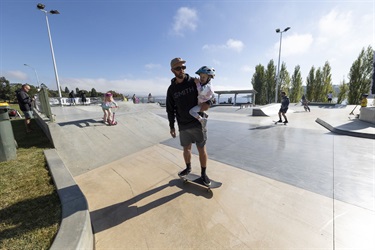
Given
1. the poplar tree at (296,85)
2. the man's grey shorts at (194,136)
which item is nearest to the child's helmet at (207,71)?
the man's grey shorts at (194,136)

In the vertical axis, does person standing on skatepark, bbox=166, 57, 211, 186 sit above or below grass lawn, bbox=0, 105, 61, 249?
above

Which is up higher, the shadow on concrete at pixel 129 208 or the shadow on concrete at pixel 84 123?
the shadow on concrete at pixel 84 123

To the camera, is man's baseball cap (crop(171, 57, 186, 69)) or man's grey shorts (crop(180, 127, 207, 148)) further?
man's grey shorts (crop(180, 127, 207, 148))

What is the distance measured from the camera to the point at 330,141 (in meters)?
5.00

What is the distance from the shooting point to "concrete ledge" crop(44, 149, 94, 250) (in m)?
1.43

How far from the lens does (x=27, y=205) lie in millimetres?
2070

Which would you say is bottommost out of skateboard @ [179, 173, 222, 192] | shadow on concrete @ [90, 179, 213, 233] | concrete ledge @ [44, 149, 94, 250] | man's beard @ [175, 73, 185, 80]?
shadow on concrete @ [90, 179, 213, 233]

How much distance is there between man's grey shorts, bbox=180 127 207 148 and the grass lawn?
6.31ft

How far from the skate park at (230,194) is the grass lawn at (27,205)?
0.38 m

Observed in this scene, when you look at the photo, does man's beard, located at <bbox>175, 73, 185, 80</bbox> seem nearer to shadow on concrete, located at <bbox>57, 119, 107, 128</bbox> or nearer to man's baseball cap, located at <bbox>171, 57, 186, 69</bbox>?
man's baseball cap, located at <bbox>171, 57, 186, 69</bbox>

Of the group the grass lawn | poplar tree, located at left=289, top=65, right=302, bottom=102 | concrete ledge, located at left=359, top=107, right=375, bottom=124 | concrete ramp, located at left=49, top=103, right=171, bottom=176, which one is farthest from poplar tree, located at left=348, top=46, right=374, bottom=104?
the grass lawn

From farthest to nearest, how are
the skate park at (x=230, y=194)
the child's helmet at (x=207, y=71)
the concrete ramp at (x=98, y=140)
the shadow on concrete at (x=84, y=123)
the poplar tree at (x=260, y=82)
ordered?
the poplar tree at (x=260, y=82), the shadow on concrete at (x=84, y=123), the concrete ramp at (x=98, y=140), the child's helmet at (x=207, y=71), the skate park at (x=230, y=194)

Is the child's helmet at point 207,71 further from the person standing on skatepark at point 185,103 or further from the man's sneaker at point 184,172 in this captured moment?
the man's sneaker at point 184,172

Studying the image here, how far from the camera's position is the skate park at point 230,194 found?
1809mm
